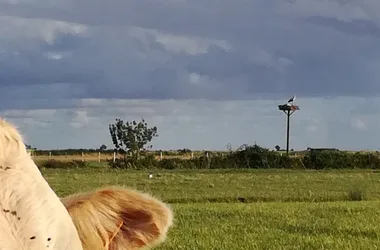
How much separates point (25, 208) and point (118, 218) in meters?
0.65

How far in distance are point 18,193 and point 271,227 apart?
10.5 m

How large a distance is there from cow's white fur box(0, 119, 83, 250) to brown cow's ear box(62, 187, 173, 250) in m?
0.21

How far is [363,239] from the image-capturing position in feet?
35.6

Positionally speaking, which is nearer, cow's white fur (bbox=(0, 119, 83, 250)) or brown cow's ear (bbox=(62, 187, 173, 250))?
cow's white fur (bbox=(0, 119, 83, 250))

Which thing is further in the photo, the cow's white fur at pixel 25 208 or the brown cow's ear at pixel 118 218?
the brown cow's ear at pixel 118 218

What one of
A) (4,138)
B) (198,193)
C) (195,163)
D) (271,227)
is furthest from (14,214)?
(195,163)

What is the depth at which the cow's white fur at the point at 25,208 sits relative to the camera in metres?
2.22

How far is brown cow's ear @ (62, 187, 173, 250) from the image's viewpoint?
2.86 meters

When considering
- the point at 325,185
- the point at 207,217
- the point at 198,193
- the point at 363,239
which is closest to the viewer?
the point at 363,239

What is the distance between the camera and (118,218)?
295cm

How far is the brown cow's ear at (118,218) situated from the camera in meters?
2.86

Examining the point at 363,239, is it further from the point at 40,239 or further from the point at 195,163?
the point at 195,163

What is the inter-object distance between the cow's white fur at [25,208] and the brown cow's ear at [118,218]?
0.21 meters

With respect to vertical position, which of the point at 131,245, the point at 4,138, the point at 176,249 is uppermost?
the point at 4,138
